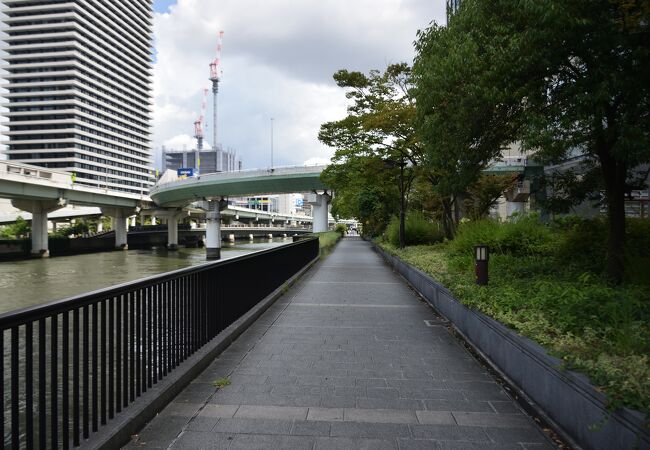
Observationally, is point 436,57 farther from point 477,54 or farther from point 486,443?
point 486,443

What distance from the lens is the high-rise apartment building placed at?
112 meters

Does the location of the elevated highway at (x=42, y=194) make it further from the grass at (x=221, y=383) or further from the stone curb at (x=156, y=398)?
the grass at (x=221, y=383)

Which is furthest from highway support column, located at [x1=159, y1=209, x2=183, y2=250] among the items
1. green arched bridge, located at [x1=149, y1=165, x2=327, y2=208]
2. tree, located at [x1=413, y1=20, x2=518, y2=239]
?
tree, located at [x1=413, y1=20, x2=518, y2=239]

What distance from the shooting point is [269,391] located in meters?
4.28

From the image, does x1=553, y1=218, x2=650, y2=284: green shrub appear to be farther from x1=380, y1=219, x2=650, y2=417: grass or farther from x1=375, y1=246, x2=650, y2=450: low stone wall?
x1=375, y1=246, x2=650, y2=450: low stone wall

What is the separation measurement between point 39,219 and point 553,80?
4893 cm

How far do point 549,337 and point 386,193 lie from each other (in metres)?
29.0

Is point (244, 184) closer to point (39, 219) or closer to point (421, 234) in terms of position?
point (39, 219)

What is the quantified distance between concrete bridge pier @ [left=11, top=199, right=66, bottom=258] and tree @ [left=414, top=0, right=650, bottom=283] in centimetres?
4504

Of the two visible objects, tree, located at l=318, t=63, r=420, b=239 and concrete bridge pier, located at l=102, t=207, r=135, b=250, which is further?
concrete bridge pier, located at l=102, t=207, r=135, b=250

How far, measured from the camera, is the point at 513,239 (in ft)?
35.2

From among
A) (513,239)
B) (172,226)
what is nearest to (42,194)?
(172,226)

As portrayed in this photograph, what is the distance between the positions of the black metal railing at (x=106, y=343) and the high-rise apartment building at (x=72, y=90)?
357 ft

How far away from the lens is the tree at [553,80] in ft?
17.3
